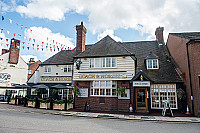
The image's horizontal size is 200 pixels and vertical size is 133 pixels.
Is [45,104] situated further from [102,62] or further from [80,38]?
[80,38]

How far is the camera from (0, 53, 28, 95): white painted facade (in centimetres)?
2594

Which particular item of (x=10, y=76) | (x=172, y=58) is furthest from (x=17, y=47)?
(x=172, y=58)

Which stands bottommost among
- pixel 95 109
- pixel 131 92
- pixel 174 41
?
pixel 95 109

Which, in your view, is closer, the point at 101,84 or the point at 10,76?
the point at 101,84

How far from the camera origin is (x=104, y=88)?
53.1 ft

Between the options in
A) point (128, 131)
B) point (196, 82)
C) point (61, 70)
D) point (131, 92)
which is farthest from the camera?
point (61, 70)

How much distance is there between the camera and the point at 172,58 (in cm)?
1884

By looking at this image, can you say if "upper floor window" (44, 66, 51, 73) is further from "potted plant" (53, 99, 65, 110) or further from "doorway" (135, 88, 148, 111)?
"doorway" (135, 88, 148, 111)

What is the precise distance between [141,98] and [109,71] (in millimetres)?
4471

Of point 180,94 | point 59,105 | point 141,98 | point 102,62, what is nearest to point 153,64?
point 141,98

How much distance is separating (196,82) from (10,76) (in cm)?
2684

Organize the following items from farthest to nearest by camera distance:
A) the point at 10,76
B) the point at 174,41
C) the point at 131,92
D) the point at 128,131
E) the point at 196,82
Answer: the point at 10,76
the point at 174,41
the point at 131,92
the point at 196,82
the point at 128,131

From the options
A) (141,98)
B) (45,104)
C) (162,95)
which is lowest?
(45,104)

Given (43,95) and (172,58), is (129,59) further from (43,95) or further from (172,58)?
(43,95)
